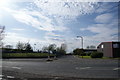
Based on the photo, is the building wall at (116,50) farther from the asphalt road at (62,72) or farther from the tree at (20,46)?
the tree at (20,46)

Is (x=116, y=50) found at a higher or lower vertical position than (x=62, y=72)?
higher

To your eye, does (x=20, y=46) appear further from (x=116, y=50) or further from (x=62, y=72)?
(x=62, y=72)

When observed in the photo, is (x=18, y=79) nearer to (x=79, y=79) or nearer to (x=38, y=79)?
(x=38, y=79)

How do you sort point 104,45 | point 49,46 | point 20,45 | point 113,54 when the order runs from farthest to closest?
point 49,46 → point 20,45 → point 104,45 → point 113,54

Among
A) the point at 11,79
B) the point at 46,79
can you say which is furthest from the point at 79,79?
the point at 11,79

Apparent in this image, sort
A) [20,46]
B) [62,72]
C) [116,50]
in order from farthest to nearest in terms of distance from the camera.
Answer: [20,46]
[116,50]
[62,72]

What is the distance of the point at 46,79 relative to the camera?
9859 mm

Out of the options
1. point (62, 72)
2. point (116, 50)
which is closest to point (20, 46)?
point (116, 50)

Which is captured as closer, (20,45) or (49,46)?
(20,45)

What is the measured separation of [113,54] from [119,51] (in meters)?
2.36

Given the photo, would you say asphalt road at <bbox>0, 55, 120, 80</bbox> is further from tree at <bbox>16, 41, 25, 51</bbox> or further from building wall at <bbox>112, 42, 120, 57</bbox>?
tree at <bbox>16, 41, 25, 51</bbox>

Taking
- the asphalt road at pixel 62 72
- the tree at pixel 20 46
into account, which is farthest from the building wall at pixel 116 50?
the tree at pixel 20 46

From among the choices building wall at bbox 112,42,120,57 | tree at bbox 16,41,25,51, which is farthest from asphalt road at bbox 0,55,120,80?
tree at bbox 16,41,25,51

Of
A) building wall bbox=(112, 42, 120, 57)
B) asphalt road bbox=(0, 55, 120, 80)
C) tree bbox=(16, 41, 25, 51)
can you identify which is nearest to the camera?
asphalt road bbox=(0, 55, 120, 80)
